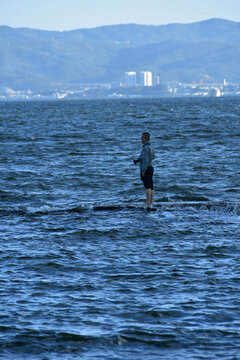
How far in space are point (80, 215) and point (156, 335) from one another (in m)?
10.3

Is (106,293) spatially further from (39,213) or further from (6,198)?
(6,198)

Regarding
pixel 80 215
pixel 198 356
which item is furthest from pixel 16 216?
pixel 198 356

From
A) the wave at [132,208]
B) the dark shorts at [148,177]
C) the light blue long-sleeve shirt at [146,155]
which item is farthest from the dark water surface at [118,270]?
the light blue long-sleeve shirt at [146,155]

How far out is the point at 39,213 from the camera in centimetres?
2072

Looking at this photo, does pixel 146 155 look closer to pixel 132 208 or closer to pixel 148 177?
pixel 148 177

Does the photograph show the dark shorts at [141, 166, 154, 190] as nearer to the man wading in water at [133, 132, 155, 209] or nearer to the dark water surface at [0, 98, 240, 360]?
the man wading in water at [133, 132, 155, 209]

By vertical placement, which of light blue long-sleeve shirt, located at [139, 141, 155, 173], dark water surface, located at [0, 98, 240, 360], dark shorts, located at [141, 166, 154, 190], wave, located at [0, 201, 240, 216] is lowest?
dark water surface, located at [0, 98, 240, 360]

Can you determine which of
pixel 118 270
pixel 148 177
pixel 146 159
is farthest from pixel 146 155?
pixel 118 270

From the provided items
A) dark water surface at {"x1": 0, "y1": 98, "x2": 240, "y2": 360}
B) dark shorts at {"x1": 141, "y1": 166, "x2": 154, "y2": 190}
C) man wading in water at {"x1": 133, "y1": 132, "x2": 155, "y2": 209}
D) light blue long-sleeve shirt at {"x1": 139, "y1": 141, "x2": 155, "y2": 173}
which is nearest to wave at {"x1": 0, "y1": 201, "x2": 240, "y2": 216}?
dark water surface at {"x1": 0, "y1": 98, "x2": 240, "y2": 360}

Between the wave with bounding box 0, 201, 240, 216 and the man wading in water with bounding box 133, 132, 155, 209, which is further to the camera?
the wave with bounding box 0, 201, 240, 216

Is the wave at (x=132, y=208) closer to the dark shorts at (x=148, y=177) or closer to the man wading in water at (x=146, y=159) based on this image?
the dark shorts at (x=148, y=177)

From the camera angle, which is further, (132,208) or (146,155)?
(132,208)

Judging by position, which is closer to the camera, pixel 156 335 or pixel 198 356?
pixel 198 356

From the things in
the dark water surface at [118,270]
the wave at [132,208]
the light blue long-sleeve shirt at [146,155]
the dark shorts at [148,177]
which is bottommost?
the dark water surface at [118,270]
